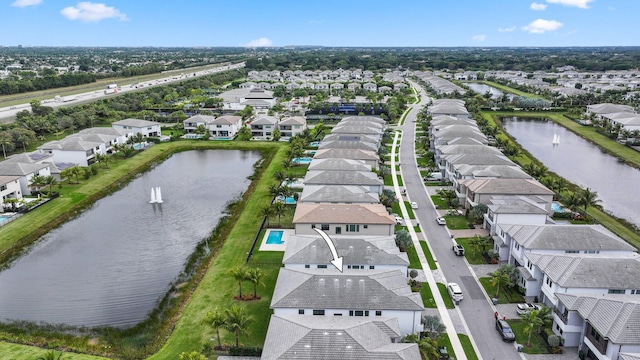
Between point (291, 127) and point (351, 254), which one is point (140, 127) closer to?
point (291, 127)

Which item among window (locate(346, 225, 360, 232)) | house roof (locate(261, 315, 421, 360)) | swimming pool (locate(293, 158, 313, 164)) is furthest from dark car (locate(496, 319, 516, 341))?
swimming pool (locate(293, 158, 313, 164))

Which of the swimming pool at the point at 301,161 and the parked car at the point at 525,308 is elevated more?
the swimming pool at the point at 301,161

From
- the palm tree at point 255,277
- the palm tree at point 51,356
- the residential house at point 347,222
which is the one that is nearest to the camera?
the palm tree at point 51,356

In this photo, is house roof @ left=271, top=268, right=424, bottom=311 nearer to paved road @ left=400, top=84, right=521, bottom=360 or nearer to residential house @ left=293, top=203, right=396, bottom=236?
paved road @ left=400, top=84, right=521, bottom=360

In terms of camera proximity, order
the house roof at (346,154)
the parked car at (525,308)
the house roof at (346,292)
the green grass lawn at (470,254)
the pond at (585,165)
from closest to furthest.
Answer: the house roof at (346,292), the parked car at (525,308), the green grass lawn at (470,254), the pond at (585,165), the house roof at (346,154)

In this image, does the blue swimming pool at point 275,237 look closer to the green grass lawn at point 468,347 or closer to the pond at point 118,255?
the pond at point 118,255

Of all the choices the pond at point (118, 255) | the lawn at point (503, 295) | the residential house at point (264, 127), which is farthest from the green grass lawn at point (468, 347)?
the residential house at point (264, 127)
